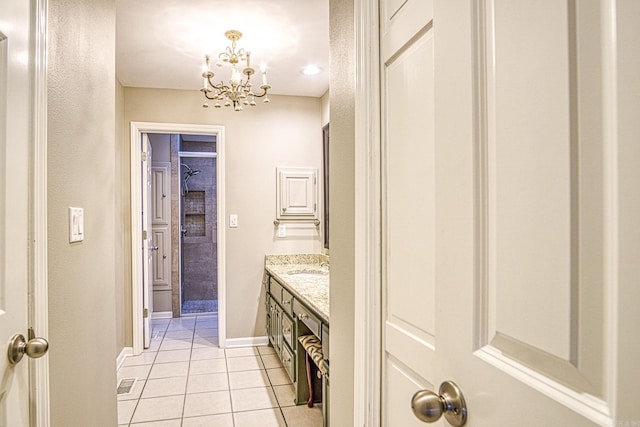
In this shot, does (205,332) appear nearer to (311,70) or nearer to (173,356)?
(173,356)

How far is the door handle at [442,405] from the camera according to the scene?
67cm

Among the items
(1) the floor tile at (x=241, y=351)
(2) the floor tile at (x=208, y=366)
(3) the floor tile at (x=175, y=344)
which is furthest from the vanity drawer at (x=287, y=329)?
(3) the floor tile at (x=175, y=344)

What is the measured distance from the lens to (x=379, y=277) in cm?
112

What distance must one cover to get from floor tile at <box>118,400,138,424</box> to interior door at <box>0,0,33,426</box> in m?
1.88

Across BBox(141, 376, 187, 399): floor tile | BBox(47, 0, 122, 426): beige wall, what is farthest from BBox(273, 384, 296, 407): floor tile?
BBox(47, 0, 122, 426): beige wall

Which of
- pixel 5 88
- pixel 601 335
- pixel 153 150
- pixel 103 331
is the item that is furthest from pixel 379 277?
pixel 153 150

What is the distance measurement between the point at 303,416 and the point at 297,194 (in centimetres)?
213

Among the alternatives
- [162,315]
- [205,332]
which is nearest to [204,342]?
[205,332]

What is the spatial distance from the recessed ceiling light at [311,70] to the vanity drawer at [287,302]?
Result: 72.7 inches

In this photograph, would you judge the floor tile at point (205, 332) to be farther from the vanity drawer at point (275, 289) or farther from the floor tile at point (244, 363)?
the vanity drawer at point (275, 289)

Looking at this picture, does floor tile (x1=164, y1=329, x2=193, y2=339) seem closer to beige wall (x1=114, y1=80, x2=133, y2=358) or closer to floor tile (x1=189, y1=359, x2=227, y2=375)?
beige wall (x1=114, y1=80, x2=133, y2=358)

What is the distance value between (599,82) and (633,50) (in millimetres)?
44

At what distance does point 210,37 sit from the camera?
2760 mm

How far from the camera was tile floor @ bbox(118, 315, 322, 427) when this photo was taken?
2543 millimetres
